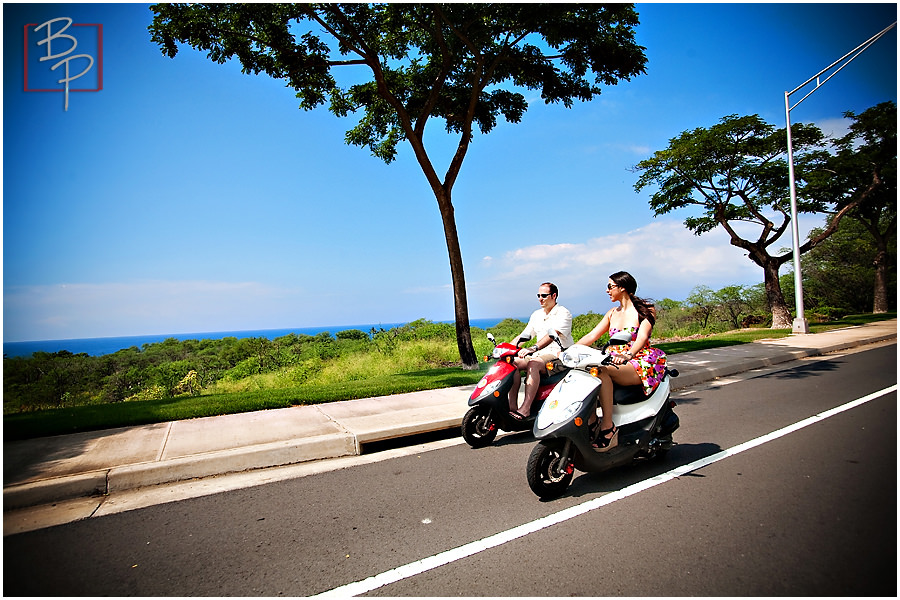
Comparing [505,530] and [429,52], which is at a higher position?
[429,52]

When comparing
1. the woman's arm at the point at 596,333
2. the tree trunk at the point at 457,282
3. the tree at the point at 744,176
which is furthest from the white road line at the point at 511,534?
the tree at the point at 744,176

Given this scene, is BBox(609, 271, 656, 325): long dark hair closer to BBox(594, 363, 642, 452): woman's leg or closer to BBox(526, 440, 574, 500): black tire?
BBox(594, 363, 642, 452): woman's leg

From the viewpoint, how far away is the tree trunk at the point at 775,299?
2153 cm

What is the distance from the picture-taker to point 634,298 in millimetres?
4688

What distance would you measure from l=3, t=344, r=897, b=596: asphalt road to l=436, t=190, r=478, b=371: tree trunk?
645cm

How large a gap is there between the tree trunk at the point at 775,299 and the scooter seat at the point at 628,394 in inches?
834

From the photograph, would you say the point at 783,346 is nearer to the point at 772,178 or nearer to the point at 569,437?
the point at 772,178

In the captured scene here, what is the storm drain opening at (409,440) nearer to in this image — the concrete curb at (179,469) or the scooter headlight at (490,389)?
the concrete curb at (179,469)

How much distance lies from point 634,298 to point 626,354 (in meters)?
0.68

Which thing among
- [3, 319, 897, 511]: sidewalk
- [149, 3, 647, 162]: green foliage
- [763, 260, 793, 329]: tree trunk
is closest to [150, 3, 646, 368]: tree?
[149, 3, 647, 162]: green foliage

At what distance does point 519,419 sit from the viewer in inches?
221

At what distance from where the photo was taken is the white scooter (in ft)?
12.7

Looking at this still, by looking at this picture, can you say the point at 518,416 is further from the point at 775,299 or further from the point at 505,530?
the point at 775,299

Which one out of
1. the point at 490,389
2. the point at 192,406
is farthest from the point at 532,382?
the point at 192,406
